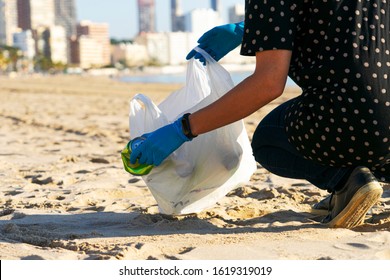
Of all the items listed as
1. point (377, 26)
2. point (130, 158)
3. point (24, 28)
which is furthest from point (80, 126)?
point (24, 28)

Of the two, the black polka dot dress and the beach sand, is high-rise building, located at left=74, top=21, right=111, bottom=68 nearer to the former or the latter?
the beach sand

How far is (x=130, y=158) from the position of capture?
1.98 meters

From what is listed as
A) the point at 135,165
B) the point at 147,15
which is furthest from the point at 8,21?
the point at 135,165

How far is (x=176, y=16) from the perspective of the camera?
157 m

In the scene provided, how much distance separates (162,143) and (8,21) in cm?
12278

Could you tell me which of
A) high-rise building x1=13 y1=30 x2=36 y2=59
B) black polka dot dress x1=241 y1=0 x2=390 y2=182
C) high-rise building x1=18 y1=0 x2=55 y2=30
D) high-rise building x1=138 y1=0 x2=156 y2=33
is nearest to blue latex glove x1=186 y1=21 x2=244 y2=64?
black polka dot dress x1=241 y1=0 x2=390 y2=182

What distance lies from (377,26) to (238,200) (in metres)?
1.03

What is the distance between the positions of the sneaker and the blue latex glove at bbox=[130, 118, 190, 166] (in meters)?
0.51

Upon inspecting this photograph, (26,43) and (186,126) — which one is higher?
(186,126)

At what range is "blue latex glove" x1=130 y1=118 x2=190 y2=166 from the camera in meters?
1.89

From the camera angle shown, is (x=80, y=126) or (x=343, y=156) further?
(x=80, y=126)

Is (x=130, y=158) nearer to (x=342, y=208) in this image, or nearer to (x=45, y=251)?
(x=45, y=251)

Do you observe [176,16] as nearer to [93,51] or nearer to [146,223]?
[93,51]

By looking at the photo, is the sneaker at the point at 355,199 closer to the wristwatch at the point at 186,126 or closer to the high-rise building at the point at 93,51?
the wristwatch at the point at 186,126
